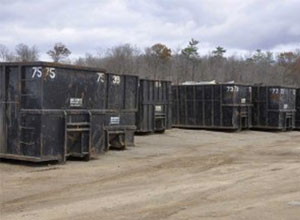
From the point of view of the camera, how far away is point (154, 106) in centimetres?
2302

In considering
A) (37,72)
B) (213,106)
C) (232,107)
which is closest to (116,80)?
(37,72)

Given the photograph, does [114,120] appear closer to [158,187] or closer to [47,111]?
[47,111]

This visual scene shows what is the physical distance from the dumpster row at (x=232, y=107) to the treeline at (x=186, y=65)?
92.8 ft

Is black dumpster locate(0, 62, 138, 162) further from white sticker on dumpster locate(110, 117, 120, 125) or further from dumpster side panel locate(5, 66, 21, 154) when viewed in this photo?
white sticker on dumpster locate(110, 117, 120, 125)

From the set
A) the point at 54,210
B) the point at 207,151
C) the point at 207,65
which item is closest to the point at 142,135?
the point at 207,151

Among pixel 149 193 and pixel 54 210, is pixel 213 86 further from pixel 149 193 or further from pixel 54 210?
pixel 54 210

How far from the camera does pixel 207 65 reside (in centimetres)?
7200

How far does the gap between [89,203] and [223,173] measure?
4.52m

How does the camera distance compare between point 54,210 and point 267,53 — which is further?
point 267,53

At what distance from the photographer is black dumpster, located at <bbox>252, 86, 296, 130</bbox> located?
27.6m

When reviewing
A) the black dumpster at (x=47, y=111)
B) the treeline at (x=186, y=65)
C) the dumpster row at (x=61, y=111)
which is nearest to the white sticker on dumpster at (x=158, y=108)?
the dumpster row at (x=61, y=111)

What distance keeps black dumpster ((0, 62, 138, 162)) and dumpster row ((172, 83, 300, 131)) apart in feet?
43.7

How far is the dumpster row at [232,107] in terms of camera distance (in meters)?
26.5

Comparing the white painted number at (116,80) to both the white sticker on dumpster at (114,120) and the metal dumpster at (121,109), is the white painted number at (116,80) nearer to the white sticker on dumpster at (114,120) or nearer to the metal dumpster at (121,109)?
the metal dumpster at (121,109)
